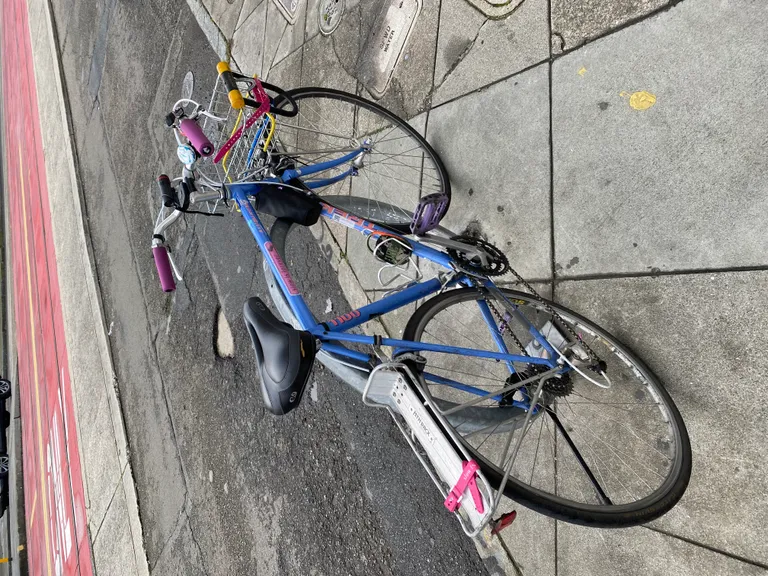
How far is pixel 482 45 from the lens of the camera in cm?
331

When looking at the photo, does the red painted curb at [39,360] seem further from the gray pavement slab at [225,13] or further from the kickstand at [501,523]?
the kickstand at [501,523]

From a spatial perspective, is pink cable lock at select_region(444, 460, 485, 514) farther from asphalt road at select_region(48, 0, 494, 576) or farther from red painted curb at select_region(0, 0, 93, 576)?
red painted curb at select_region(0, 0, 93, 576)

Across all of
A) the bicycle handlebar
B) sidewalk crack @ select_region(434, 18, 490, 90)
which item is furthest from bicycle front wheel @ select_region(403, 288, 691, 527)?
sidewalk crack @ select_region(434, 18, 490, 90)

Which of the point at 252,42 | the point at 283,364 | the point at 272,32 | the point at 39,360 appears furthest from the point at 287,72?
the point at 39,360

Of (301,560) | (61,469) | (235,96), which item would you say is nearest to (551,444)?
(301,560)

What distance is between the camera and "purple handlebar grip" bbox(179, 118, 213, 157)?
2.31 metres

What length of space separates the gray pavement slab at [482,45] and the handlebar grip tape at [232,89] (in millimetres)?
1530

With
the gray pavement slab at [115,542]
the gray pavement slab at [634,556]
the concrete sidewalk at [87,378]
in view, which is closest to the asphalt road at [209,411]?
the concrete sidewalk at [87,378]

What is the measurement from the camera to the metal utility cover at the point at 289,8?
193 inches

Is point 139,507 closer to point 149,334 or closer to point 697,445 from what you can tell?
point 149,334

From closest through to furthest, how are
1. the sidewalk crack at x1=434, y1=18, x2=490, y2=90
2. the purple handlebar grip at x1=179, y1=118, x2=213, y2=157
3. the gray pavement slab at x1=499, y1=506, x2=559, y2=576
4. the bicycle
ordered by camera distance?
the bicycle, the purple handlebar grip at x1=179, y1=118, x2=213, y2=157, the gray pavement slab at x1=499, y1=506, x2=559, y2=576, the sidewalk crack at x1=434, y1=18, x2=490, y2=90

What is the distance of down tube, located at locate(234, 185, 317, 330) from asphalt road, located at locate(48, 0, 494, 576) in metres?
1.63

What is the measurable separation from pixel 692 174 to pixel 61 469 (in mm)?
7887

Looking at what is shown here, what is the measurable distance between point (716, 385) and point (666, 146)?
1126 millimetres
